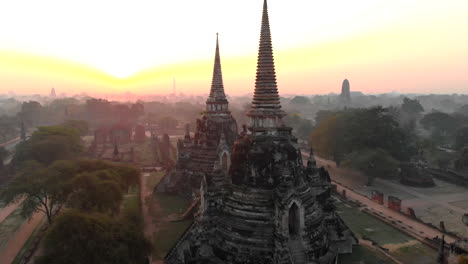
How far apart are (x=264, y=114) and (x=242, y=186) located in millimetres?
4289

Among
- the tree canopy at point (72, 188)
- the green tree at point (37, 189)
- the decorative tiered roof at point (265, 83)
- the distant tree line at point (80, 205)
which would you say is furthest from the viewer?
the green tree at point (37, 189)

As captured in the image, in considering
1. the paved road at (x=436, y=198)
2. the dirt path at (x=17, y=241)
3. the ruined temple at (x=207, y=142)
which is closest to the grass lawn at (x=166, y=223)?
the ruined temple at (x=207, y=142)

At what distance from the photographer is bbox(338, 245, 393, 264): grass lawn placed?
22.8m

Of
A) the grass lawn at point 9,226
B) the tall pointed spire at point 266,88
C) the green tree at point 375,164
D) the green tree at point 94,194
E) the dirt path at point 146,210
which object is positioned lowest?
the grass lawn at point 9,226

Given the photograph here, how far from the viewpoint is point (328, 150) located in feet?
176

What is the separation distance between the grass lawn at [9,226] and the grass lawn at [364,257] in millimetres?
26614

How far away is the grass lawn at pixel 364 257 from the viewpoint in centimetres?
2283

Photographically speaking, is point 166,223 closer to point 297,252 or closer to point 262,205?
point 262,205

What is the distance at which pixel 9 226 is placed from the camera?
29406mm

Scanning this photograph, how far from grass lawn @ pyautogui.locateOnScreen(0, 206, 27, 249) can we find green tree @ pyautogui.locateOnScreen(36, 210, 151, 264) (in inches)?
535

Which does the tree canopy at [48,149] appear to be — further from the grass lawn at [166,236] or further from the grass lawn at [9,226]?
the grass lawn at [166,236]

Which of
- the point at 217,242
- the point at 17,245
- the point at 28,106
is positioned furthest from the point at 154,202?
the point at 28,106

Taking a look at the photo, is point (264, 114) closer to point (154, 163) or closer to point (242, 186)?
point (242, 186)

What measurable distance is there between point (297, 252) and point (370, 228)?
51.2 feet
